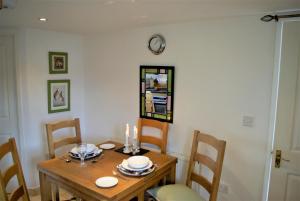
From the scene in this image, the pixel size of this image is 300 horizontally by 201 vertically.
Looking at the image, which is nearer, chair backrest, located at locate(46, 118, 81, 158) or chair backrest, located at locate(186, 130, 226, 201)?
chair backrest, located at locate(186, 130, 226, 201)

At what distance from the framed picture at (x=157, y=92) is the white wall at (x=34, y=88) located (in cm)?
129

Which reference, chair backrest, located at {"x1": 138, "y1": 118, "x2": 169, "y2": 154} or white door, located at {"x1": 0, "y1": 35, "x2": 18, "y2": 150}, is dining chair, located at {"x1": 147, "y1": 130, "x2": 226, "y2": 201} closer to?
chair backrest, located at {"x1": 138, "y1": 118, "x2": 169, "y2": 154}

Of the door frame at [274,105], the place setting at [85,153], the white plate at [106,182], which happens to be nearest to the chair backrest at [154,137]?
the place setting at [85,153]

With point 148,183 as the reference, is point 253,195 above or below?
below

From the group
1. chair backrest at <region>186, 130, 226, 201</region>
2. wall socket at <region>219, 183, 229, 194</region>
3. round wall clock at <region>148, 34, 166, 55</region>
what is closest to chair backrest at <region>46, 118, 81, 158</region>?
round wall clock at <region>148, 34, 166, 55</region>

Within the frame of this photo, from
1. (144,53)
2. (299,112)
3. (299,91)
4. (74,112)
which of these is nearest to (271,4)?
(299,91)

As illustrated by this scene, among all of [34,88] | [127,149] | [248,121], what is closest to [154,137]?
[127,149]

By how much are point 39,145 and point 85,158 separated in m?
1.22

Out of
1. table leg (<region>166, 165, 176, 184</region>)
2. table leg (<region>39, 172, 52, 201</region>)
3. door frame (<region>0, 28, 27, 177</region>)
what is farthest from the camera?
door frame (<region>0, 28, 27, 177</region>)

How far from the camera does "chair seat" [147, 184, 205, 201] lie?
210 cm

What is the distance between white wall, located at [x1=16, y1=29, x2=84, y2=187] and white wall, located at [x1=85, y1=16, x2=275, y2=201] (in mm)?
943

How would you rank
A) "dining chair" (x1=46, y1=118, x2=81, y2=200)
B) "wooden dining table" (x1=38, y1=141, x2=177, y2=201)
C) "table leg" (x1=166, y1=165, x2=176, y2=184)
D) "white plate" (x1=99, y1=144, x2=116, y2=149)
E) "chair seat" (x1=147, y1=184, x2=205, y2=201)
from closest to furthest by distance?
1. "wooden dining table" (x1=38, y1=141, x2=177, y2=201)
2. "chair seat" (x1=147, y1=184, x2=205, y2=201)
3. "table leg" (x1=166, y1=165, x2=176, y2=184)
4. "dining chair" (x1=46, y1=118, x2=81, y2=200)
5. "white plate" (x1=99, y1=144, x2=116, y2=149)

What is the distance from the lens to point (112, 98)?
3346mm

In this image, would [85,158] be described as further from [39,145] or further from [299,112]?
[299,112]
